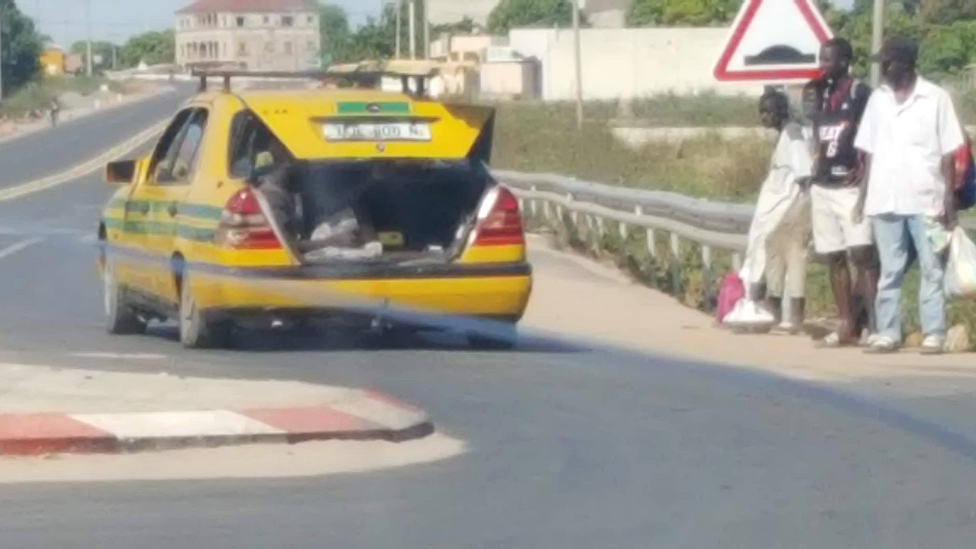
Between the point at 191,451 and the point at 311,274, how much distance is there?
3790 mm

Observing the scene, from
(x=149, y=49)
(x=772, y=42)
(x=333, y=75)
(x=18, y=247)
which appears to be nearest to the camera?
(x=333, y=75)

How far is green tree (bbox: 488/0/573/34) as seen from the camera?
99625 millimetres

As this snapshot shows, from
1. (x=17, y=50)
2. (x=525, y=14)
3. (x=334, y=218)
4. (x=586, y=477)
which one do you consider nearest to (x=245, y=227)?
(x=334, y=218)

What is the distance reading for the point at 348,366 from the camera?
12.9 metres

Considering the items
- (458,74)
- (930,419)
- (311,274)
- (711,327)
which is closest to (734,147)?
(458,74)

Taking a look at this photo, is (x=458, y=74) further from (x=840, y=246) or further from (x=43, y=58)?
(x=43, y=58)

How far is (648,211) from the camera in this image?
20078 mm

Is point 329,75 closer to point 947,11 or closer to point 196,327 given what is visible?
point 196,327

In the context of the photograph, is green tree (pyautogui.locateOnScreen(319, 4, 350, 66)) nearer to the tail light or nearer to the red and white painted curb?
the tail light

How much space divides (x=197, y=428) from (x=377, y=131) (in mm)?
4342

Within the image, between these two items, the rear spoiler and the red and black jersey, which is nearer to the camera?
the red and black jersey

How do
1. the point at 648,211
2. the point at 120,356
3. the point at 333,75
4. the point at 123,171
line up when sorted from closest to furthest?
1. the point at 120,356
2. the point at 333,75
3. the point at 123,171
4. the point at 648,211

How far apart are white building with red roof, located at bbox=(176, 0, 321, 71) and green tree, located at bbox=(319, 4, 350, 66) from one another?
1.49 metres

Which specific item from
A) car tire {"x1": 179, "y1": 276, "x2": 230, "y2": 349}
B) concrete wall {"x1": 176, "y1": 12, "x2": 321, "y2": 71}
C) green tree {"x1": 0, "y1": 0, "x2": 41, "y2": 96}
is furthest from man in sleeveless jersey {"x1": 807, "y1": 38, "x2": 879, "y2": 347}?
green tree {"x1": 0, "y1": 0, "x2": 41, "y2": 96}
